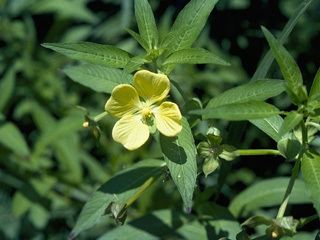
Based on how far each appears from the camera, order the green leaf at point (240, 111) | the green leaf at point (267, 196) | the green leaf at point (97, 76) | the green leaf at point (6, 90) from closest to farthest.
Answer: the green leaf at point (240, 111) → the green leaf at point (97, 76) → the green leaf at point (267, 196) → the green leaf at point (6, 90)

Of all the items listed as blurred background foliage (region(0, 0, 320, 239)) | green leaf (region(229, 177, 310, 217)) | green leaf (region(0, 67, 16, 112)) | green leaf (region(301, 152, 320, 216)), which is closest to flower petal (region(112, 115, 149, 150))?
green leaf (region(301, 152, 320, 216))

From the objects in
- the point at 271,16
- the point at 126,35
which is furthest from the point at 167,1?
the point at 271,16

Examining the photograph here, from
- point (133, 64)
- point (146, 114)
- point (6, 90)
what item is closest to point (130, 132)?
point (146, 114)

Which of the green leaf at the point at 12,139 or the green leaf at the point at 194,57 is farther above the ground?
the green leaf at the point at 194,57

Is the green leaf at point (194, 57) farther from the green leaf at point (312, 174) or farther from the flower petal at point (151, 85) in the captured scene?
the green leaf at point (312, 174)

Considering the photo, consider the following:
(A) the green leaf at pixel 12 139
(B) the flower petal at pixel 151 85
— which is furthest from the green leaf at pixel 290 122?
(A) the green leaf at pixel 12 139

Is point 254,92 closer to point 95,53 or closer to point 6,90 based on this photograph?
point 95,53

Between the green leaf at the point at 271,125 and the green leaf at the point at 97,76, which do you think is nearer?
the green leaf at the point at 271,125
